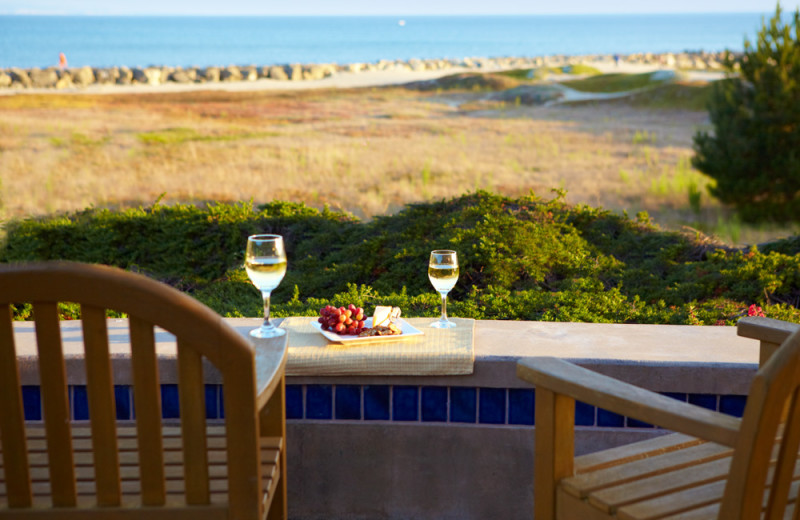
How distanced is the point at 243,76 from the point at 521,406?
126ft

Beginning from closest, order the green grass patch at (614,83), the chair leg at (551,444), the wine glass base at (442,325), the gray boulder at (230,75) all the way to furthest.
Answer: the chair leg at (551,444)
the wine glass base at (442,325)
the green grass patch at (614,83)
the gray boulder at (230,75)

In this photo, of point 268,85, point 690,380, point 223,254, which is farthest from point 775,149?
point 268,85

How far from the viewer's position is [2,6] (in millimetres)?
113062

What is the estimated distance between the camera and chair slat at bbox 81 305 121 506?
43.8 inches

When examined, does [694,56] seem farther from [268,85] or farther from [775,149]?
[775,149]

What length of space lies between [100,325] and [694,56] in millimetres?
56108

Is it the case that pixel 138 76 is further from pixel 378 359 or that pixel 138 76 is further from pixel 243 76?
pixel 378 359

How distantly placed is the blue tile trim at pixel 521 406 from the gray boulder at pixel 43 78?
112ft

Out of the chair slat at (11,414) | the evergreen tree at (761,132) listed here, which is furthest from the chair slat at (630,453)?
the evergreen tree at (761,132)

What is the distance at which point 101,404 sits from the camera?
1.15 meters

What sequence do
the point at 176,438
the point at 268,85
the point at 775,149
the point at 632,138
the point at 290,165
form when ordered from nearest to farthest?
the point at 176,438 < the point at 775,149 < the point at 290,165 < the point at 632,138 < the point at 268,85

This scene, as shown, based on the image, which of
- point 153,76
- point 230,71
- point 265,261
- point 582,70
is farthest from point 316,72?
point 265,261

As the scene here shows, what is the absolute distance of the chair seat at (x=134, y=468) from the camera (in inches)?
49.3

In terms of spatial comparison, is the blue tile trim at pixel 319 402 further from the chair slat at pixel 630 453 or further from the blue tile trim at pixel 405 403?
the chair slat at pixel 630 453
